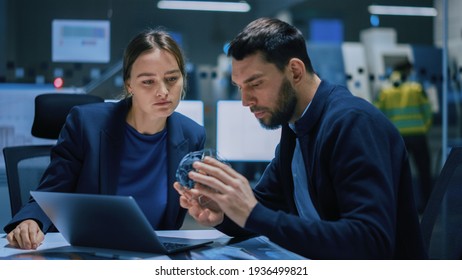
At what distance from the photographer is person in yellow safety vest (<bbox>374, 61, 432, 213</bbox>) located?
5.00 meters

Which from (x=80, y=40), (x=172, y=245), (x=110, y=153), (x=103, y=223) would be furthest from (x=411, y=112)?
(x=103, y=223)

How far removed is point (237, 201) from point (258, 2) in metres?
3.57

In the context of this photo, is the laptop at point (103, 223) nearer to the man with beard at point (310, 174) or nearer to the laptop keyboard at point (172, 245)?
the laptop keyboard at point (172, 245)

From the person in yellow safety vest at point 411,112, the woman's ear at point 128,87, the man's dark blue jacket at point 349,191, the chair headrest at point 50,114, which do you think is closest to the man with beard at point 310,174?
the man's dark blue jacket at point 349,191

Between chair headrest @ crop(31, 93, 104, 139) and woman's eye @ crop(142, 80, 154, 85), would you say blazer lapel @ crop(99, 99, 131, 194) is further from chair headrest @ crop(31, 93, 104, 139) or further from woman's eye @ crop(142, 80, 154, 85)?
chair headrest @ crop(31, 93, 104, 139)

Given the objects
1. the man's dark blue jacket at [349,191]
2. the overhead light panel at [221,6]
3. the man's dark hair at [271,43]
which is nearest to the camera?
the man's dark blue jacket at [349,191]

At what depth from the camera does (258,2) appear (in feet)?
15.4

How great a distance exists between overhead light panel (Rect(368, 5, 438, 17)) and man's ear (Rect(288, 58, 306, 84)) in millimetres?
3536

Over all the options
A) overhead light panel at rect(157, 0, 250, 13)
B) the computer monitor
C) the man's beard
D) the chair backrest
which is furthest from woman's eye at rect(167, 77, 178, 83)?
overhead light panel at rect(157, 0, 250, 13)

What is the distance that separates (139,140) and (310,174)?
788 mm

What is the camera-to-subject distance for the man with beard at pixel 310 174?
51.6 inches

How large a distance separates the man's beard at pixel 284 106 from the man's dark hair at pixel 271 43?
53 mm

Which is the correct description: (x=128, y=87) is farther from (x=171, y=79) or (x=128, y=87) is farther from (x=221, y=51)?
(x=221, y=51)
